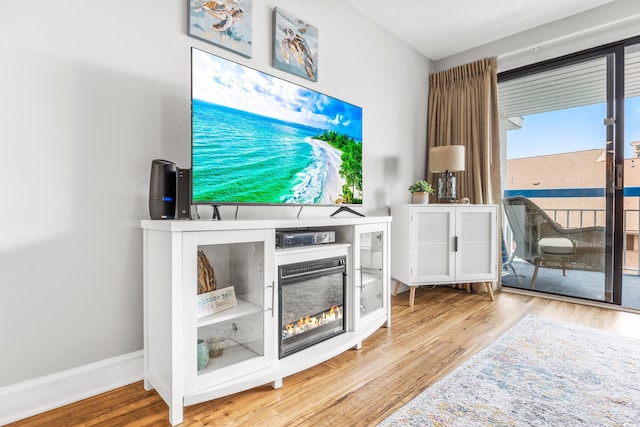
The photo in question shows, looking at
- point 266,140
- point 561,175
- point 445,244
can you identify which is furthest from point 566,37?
point 266,140

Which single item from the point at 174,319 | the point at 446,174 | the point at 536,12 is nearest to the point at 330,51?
the point at 446,174

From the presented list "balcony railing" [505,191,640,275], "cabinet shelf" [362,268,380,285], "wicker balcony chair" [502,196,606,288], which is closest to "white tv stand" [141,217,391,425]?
"cabinet shelf" [362,268,380,285]

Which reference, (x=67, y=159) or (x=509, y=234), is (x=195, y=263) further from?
(x=509, y=234)

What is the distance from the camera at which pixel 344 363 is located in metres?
1.67

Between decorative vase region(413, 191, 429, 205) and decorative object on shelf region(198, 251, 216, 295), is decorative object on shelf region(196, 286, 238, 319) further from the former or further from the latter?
decorative vase region(413, 191, 429, 205)

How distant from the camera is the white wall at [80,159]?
125 centimetres

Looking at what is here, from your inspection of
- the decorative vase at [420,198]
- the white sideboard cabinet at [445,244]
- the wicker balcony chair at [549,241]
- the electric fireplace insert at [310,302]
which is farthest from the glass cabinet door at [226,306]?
the wicker balcony chair at [549,241]

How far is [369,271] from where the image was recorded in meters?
1.98

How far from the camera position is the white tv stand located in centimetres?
120

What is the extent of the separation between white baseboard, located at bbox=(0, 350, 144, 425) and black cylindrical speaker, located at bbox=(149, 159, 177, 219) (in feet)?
2.30

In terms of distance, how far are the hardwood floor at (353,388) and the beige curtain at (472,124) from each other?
4.33 feet

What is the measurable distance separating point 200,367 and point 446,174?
2597 millimetres

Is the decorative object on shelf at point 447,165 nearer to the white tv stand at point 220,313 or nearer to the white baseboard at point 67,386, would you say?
the white tv stand at point 220,313

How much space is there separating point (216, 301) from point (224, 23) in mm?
1516
